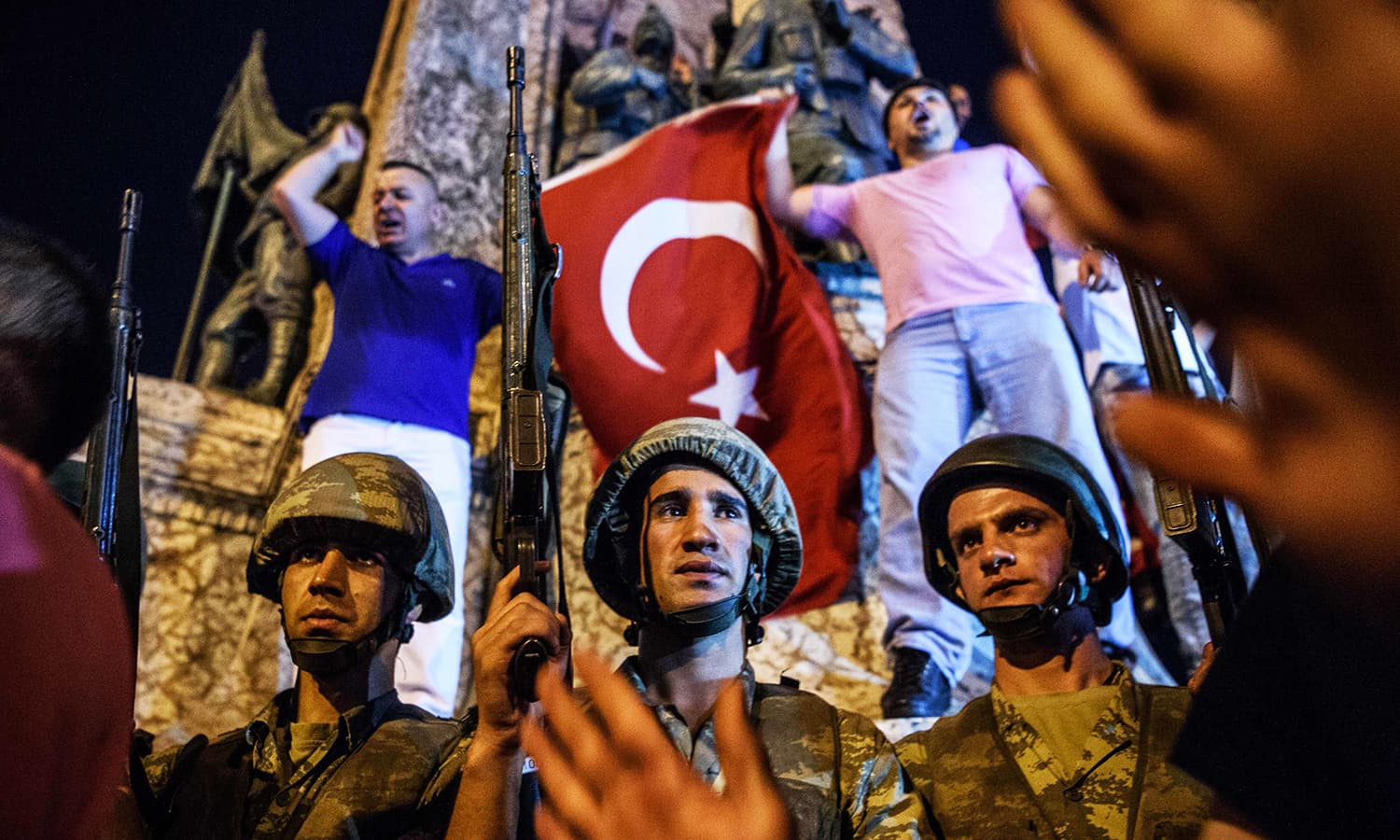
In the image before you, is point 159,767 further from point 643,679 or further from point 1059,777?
point 1059,777

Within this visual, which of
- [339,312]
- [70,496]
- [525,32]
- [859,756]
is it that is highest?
[525,32]

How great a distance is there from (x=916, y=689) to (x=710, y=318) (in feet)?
7.44

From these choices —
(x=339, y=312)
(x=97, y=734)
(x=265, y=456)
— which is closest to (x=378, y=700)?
(x=97, y=734)

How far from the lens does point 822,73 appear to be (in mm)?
8023

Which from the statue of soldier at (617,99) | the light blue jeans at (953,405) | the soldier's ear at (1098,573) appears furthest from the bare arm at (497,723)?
the statue of soldier at (617,99)

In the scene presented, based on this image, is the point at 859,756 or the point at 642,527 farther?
the point at 642,527

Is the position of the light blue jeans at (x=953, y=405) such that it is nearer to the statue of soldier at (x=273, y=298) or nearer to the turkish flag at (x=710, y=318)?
the turkish flag at (x=710, y=318)

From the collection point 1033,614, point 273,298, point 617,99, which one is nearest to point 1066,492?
point 1033,614

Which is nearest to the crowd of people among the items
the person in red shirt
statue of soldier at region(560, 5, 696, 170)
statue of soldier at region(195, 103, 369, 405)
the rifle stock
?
the person in red shirt

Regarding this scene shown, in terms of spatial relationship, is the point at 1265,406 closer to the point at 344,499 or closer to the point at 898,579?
the point at 344,499

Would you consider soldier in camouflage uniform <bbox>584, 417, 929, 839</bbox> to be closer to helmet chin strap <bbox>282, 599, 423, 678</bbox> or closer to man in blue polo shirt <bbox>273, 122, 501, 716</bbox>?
helmet chin strap <bbox>282, 599, 423, 678</bbox>

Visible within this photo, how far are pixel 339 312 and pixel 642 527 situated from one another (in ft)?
7.87

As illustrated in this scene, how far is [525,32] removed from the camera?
857 cm

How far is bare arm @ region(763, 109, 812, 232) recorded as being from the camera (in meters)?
5.55
